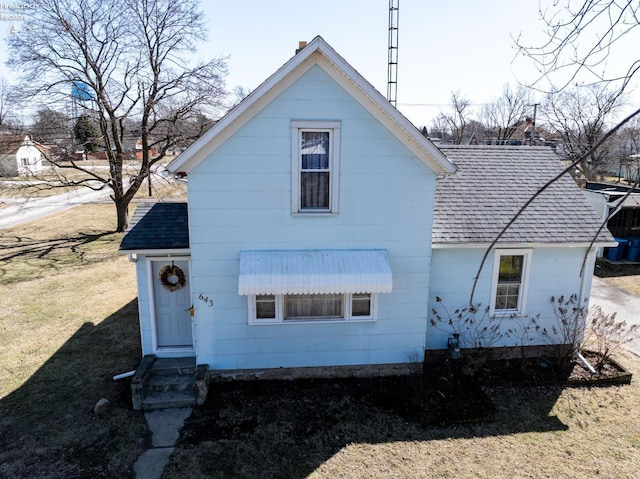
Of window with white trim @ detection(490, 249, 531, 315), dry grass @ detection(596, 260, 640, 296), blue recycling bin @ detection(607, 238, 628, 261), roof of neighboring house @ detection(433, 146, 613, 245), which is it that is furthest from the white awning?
blue recycling bin @ detection(607, 238, 628, 261)

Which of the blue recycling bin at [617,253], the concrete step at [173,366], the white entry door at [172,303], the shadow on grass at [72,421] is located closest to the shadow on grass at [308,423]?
the concrete step at [173,366]

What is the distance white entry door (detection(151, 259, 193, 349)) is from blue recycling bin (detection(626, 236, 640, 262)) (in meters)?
20.0

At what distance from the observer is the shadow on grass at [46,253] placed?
1976cm

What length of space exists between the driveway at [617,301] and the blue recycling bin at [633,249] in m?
4.20

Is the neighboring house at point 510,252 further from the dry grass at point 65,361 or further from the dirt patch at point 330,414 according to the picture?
the dry grass at point 65,361

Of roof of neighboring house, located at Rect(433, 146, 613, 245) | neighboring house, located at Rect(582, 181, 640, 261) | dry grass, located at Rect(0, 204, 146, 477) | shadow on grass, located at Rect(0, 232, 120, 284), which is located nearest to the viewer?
dry grass, located at Rect(0, 204, 146, 477)

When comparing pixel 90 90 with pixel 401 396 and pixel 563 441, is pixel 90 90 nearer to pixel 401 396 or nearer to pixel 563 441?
pixel 401 396

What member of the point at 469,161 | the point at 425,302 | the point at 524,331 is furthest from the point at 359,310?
the point at 469,161

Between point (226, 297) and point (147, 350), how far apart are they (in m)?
2.75

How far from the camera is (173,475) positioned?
7.48m

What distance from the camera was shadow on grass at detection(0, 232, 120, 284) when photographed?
64.8 ft

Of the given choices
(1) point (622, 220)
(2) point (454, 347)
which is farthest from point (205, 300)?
(1) point (622, 220)

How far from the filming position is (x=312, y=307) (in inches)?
397

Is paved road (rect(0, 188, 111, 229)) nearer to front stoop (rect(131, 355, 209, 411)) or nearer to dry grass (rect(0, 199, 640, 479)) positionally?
dry grass (rect(0, 199, 640, 479))
